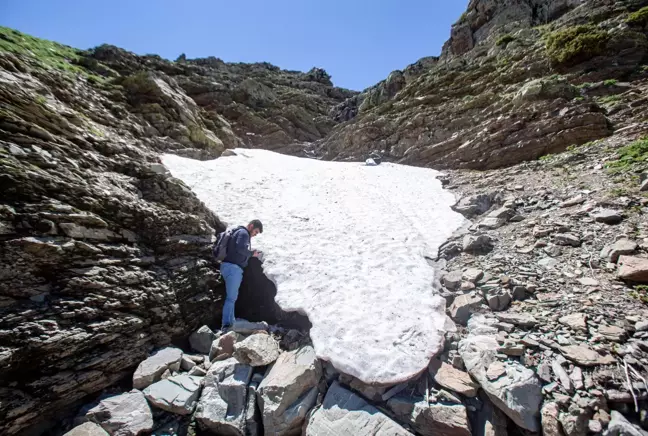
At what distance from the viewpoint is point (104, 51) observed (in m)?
25.4

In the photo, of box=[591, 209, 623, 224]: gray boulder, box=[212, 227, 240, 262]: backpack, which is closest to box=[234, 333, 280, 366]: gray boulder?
box=[212, 227, 240, 262]: backpack

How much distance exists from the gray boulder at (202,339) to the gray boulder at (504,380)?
15.9ft

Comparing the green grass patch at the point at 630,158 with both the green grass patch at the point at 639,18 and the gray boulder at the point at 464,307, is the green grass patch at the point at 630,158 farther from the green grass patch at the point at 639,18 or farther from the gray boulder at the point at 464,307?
the green grass patch at the point at 639,18

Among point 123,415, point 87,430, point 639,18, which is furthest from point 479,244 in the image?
point 639,18

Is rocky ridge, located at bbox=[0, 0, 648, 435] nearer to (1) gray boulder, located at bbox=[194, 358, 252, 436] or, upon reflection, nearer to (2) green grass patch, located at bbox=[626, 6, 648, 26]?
(1) gray boulder, located at bbox=[194, 358, 252, 436]

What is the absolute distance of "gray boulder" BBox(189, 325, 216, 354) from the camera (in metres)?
5.32

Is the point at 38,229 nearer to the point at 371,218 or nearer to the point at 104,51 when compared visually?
the point at 371,218

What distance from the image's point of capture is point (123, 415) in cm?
383

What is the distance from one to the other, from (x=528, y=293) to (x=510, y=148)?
12329 mm

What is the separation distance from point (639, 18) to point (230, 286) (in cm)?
2810

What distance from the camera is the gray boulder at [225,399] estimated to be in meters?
3.93

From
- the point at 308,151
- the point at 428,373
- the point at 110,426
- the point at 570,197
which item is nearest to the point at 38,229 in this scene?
the point at 110,426

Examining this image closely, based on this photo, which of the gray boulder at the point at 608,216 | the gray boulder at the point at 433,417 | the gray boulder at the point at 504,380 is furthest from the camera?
the gray boulder at the point at 608,216

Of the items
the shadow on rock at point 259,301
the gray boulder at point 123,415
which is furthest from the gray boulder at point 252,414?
the shadow on rock at point 259,301
